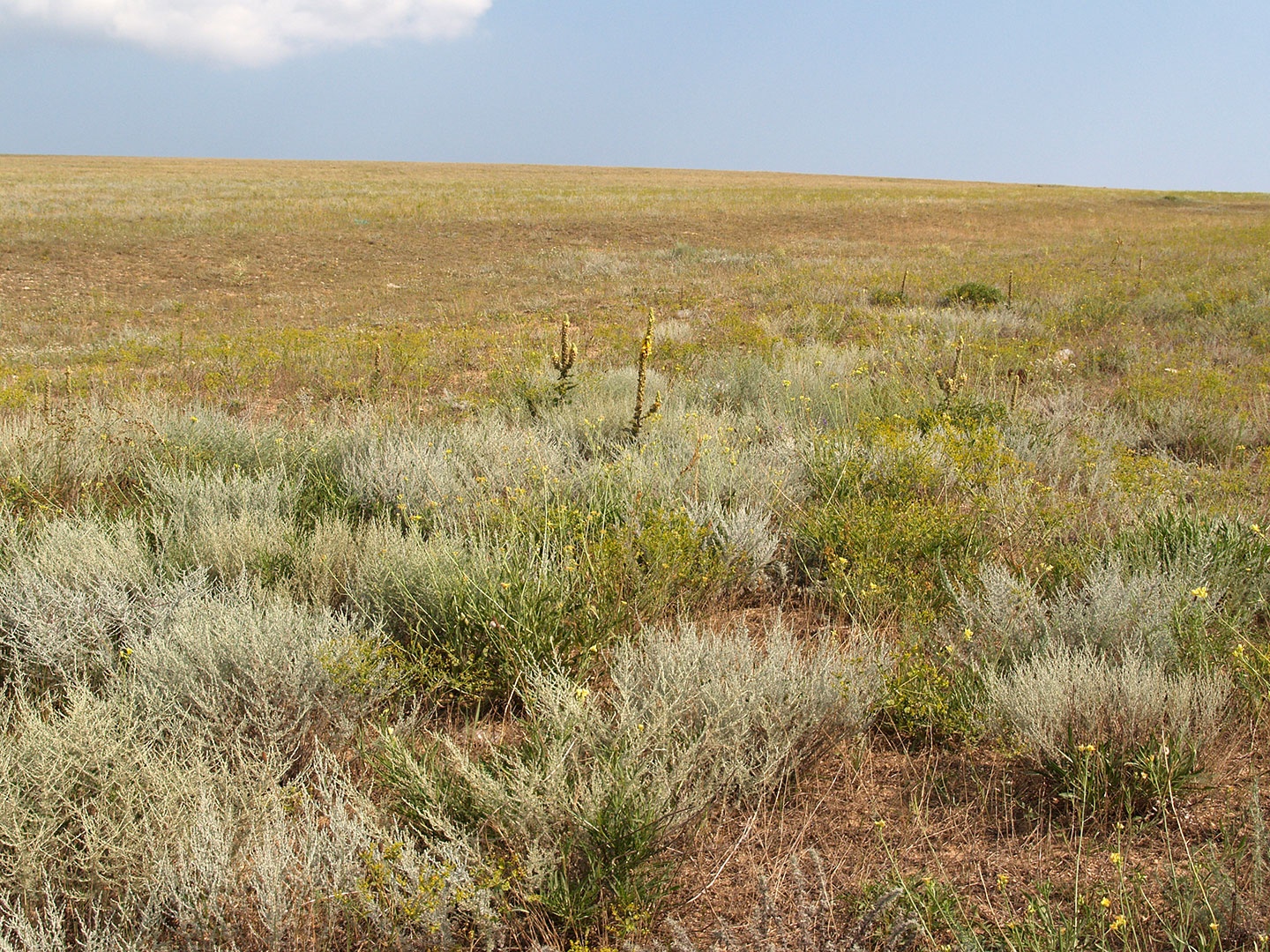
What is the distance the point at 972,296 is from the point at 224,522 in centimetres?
1091

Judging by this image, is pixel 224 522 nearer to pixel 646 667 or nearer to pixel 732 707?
pixel 646 667

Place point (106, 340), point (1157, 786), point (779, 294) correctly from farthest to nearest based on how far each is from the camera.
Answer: point (779, 294) < point (106, 340) < point (1157, 786)

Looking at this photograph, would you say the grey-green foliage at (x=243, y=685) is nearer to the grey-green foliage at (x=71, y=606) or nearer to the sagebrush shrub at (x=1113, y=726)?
the grey-green foliage at (x=71, y=606)

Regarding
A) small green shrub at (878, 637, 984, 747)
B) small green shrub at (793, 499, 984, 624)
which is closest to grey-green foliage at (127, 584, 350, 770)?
small green shrub at (878, 637, 984, 747)

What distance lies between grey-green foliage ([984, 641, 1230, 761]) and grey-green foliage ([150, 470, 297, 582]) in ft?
9.14

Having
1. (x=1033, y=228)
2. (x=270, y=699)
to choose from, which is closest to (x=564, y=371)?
(x=270, y=699)

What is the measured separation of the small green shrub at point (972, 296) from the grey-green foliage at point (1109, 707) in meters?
9.35

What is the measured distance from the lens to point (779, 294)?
12.1m

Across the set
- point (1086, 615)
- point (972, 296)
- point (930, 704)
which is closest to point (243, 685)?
point (930, 704)

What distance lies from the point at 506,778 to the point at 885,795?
1.12 metres

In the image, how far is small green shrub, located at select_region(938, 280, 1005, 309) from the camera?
10.7 meters

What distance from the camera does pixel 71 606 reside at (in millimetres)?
2562

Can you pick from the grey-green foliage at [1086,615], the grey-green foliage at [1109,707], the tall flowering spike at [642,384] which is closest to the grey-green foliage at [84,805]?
the grey-green foliage at [1109,707]

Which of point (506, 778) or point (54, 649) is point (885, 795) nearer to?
point (506, 778)
